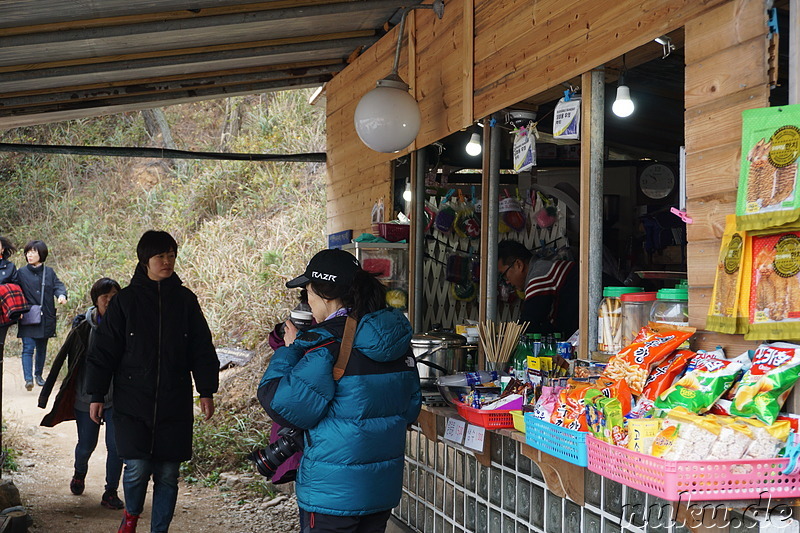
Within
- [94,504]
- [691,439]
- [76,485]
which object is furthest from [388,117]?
[76,485]

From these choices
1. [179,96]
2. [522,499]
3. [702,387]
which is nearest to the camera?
[702,387]

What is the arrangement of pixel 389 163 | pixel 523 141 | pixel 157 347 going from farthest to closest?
pixel 389 163
pixel 157 347
pixel 523 141

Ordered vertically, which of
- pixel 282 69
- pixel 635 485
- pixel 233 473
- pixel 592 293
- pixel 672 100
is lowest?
pixel 233 473

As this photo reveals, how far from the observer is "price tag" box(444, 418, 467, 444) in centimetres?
370

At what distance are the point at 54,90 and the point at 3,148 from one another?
1.08 m


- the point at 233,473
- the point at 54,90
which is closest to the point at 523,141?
the point at 54,90

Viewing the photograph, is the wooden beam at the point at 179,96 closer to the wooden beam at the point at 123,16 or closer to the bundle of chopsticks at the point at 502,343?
the wooden beam at the point at 123,16

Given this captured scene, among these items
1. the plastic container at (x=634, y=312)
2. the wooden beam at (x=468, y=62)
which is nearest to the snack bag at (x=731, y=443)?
the plastic container at (x=634, y=312)

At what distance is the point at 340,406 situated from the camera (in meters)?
2.83

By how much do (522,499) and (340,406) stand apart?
42.0 inches

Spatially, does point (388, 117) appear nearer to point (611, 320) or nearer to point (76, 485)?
point (611, 320)

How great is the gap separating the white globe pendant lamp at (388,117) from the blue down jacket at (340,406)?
1.87m

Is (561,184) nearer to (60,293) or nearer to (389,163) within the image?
(389,163)

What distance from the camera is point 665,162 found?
6.64 meters
